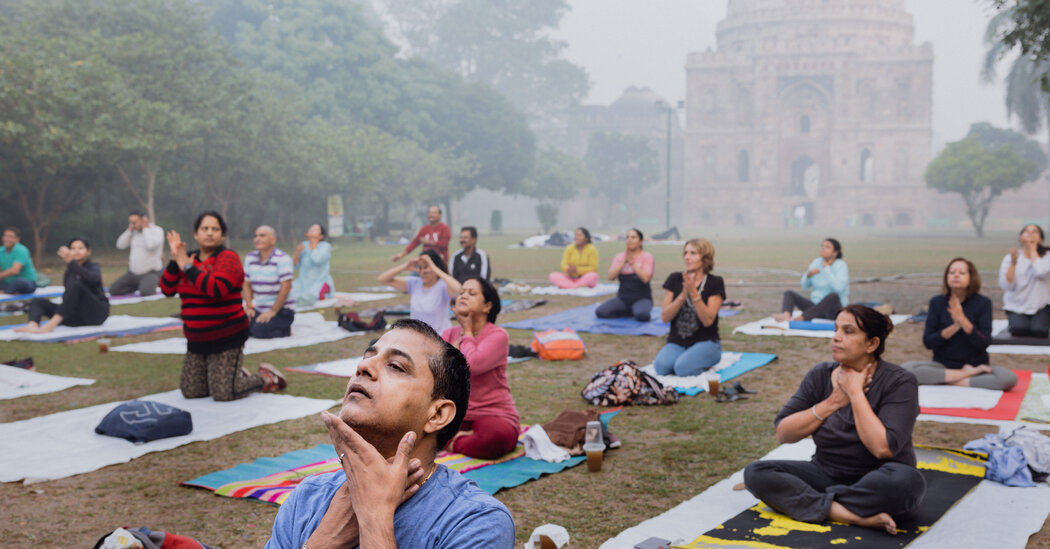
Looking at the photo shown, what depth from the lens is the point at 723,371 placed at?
26.9 feet

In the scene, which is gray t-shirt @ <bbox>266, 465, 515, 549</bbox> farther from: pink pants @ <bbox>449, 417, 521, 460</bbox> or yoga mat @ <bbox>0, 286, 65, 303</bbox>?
yoga mat @ <bbox>0, 286, 65, 303</bbox>

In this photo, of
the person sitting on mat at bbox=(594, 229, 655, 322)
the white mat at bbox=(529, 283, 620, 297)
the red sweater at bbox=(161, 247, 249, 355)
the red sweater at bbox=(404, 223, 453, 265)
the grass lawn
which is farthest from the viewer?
the white mat at bbox=(529, 283, 620, 297)

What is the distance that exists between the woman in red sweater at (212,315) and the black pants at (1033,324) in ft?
26.8

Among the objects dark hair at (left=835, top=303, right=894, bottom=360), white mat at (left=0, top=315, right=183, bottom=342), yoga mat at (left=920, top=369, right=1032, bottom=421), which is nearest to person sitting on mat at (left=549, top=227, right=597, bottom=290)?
white mat at (left=0, top=315, right=183, bottom=342)

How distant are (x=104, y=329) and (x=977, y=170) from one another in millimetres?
42445

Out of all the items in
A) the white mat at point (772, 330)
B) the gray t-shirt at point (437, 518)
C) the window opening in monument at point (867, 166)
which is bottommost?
the white mat at point (772, 330)

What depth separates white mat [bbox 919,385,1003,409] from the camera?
674 centimetres

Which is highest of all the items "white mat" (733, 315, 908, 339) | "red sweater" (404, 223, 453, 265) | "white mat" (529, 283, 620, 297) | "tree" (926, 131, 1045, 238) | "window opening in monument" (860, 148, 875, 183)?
"window opening in monument" (860, 148, 875, 183)

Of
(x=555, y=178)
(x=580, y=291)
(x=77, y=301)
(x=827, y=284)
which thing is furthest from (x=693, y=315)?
(x=555, y=178)

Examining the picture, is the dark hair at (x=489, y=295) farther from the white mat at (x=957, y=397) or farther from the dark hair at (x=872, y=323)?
the white mat at (x=957, y=397)

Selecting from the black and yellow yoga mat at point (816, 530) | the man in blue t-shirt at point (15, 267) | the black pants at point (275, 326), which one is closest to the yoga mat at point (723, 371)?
the black and yellow yoga mat at point (816, 530)

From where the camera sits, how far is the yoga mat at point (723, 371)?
295 inches

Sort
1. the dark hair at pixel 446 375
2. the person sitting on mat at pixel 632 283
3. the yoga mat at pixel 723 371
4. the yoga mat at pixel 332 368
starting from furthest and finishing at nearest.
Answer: the person sitting on mat at pixel 632 283 < the yoga mat at pixel 332 368 < the yoga mat at pixel 723 371 < the dark hair at pixel 446 375

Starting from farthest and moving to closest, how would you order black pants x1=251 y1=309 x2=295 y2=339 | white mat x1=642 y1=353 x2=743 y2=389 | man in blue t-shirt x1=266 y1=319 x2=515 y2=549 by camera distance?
black pants x1=251 y1=309 x2=295 y2=339 < white mat x1=642 y1=353 x2=743 y2=389 < man in blue t-shirt x1=266 y1=319 x2=515 y2=549
